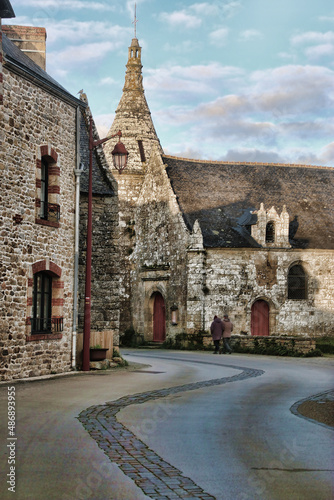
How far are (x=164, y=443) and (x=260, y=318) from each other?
26.0m

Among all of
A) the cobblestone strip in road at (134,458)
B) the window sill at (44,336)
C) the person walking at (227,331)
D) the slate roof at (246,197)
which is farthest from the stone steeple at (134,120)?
the cobblestone strip in road at (134,458)

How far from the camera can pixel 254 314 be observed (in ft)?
108

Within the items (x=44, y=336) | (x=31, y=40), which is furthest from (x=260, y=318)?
(x=44, y=336)

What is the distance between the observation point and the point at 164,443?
24.1 feet

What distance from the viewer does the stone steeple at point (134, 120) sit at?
38.4 meters

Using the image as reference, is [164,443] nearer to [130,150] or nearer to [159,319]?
[159,319]

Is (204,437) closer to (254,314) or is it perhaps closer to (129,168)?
(254,314)

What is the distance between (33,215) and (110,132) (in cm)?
2530

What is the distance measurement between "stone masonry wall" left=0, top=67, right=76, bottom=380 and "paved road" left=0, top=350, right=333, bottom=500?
1.71 meters

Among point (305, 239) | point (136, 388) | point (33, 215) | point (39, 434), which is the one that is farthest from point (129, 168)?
point (39, 434)

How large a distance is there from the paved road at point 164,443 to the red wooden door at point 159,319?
2166cm

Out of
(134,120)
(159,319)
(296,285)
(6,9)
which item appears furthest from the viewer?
(134,120)

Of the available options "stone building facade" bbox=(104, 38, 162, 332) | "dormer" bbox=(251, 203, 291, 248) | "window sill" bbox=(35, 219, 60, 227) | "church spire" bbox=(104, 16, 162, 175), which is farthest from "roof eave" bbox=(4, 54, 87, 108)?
"church spire" bbox=(104, 16, 162, 175)

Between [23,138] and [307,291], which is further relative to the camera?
[307,291]
